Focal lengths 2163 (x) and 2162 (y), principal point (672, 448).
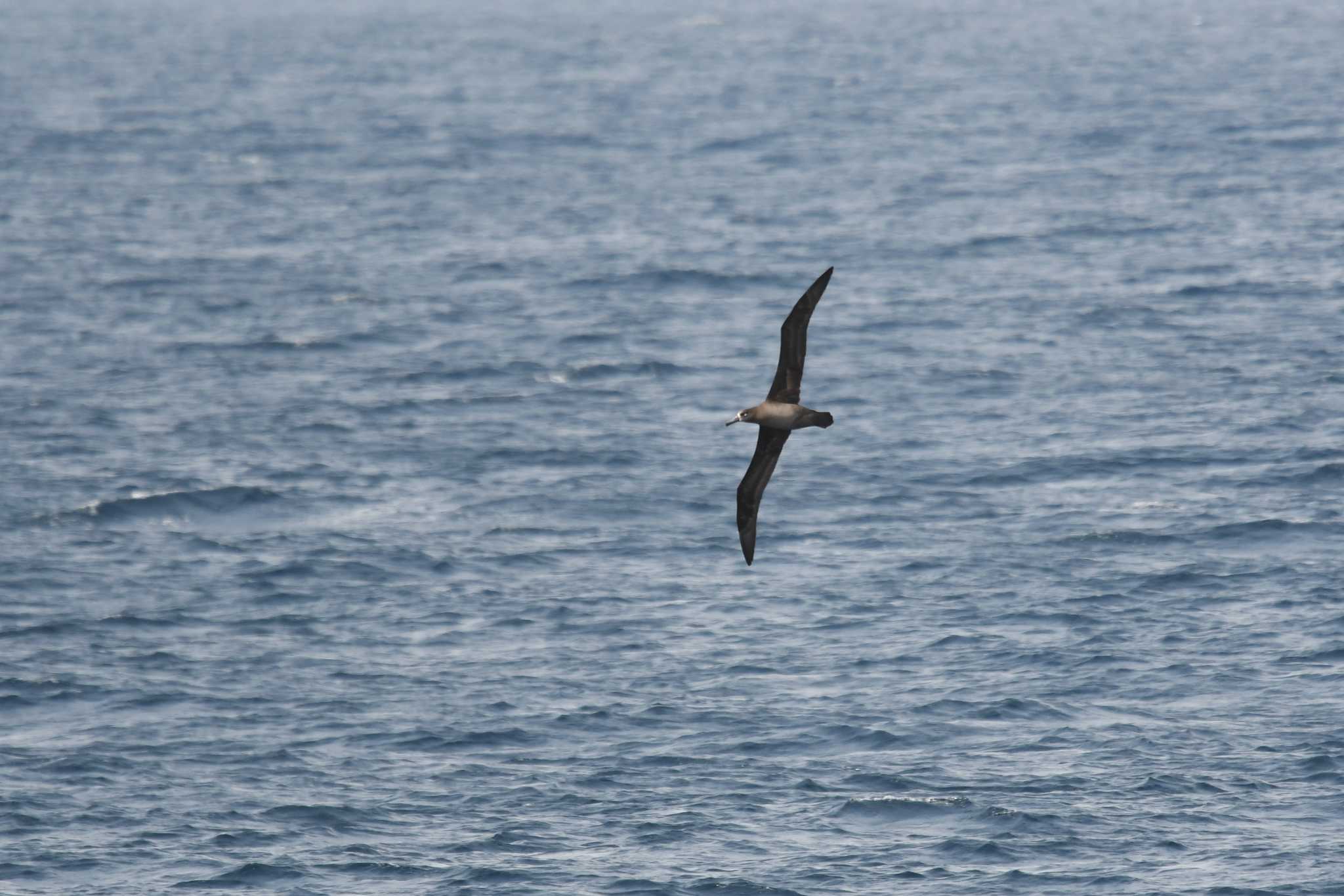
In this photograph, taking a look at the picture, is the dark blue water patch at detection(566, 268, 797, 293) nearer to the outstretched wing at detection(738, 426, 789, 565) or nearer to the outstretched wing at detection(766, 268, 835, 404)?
the outstretched wing at detection(738, 426, 789, 565)

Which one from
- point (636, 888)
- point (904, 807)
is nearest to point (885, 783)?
point (904, 807)

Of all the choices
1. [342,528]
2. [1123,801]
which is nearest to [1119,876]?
[1123,801]

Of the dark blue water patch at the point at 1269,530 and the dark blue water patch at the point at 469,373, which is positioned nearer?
the dark blue water patch at the point at 1269,530

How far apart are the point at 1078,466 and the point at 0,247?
185 ft

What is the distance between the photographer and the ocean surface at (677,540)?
4259 cm

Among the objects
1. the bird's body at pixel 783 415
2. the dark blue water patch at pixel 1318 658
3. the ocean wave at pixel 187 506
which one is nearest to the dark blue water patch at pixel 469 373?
the ocean wave at pixel 187 506

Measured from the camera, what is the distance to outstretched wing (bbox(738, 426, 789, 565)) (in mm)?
31234

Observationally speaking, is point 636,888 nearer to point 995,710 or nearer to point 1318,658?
point 995,710

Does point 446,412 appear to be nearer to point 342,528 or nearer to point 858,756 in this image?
point 342,528

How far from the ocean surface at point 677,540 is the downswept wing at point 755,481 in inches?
409

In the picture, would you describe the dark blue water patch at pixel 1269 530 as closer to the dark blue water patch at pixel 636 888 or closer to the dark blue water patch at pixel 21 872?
the dark blue water patch at pixel 636 888

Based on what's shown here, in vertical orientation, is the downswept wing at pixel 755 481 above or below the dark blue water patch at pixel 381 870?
above

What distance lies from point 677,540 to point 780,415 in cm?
2727

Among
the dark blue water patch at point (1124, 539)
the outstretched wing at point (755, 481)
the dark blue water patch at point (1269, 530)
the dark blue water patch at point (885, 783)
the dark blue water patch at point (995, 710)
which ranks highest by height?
the outstretched wing at point (755, 481)
